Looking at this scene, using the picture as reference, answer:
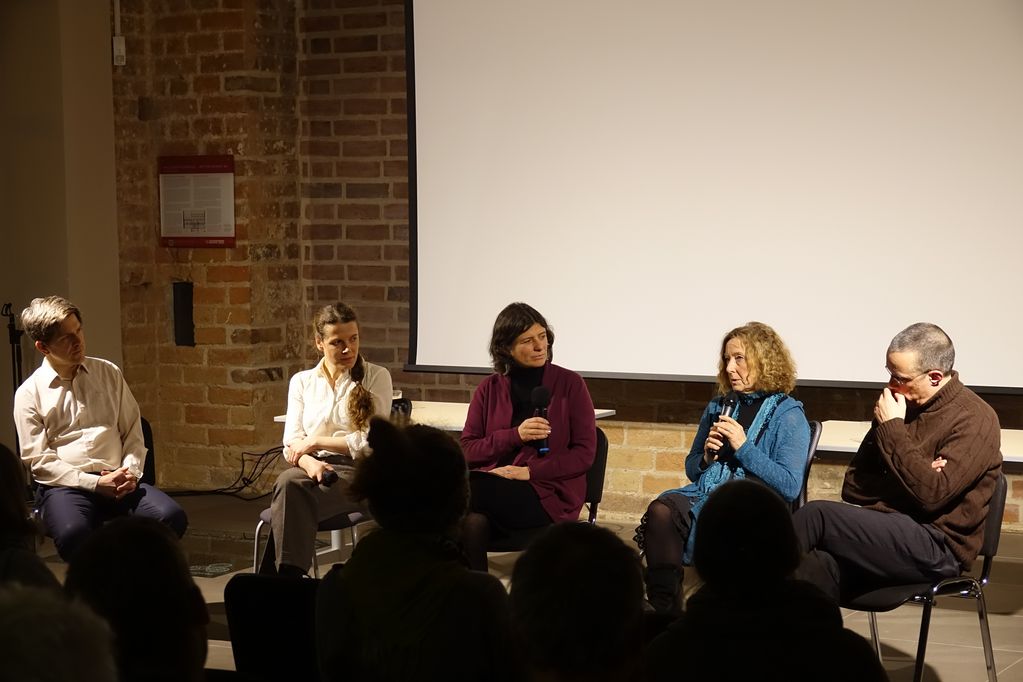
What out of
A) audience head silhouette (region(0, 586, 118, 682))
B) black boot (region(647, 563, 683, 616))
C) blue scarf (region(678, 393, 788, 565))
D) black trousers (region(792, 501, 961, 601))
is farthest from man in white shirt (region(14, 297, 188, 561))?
audience head silhouette (region(0, 586, 118, 682))

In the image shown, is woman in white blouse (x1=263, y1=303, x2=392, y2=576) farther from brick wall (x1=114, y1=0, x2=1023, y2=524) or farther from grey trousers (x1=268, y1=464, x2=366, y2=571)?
brick wall (x1=114, y1=0, x2=1023, y2=524)

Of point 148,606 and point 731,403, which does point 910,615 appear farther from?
point 148,606

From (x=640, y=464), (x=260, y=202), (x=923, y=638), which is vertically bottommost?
(x=640, y=464)

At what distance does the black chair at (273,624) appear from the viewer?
99.3 inches

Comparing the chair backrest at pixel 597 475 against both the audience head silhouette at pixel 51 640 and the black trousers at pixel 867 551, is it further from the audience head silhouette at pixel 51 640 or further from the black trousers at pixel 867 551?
the audience head silhouette at pixel 51 640

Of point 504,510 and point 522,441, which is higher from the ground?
point 522,441

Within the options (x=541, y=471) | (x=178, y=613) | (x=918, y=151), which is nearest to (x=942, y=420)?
(x=541, y=471)

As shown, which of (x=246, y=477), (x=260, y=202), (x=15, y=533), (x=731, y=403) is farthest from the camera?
(x=246, y=477)

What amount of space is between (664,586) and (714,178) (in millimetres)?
2407

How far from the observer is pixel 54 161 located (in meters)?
6.50

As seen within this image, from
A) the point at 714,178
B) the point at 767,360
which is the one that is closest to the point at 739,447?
the point at 767,360

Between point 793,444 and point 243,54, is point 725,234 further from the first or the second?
point 243,54

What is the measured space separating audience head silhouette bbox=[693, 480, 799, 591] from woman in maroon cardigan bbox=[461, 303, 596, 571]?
2.15 meters

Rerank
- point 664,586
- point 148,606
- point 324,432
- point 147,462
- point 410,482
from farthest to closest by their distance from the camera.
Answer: point 324,432 < point 147,462 < point 664,586 < point 410,482 < point 148,606
